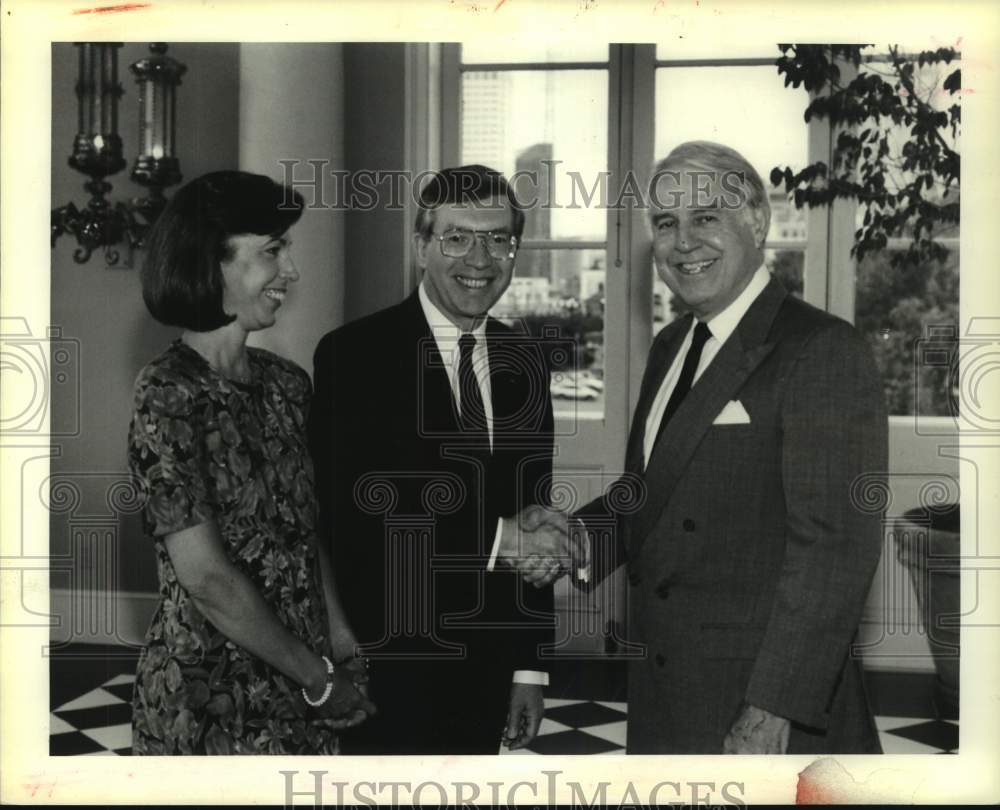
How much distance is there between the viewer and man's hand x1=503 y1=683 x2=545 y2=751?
84.8 inches

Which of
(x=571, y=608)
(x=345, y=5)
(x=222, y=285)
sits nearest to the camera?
(x=222, y=285)

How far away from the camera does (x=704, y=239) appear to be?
1990mm

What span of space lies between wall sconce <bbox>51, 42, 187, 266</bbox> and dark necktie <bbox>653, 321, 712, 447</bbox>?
1007 mm

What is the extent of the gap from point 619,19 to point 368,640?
1.25 meters

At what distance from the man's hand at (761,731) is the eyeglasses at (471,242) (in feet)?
3.14

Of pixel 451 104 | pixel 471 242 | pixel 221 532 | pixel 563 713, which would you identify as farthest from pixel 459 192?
pixel 563 713

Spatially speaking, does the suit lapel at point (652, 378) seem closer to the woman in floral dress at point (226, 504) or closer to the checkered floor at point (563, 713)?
the checkered floor at point (563, 713)

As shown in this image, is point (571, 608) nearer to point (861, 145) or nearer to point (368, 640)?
point (368, 640)

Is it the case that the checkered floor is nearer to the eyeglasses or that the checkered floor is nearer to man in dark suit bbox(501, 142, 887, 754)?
man in dark suit bbox(501, 142, 887, 754)

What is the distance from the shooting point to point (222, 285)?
189cm

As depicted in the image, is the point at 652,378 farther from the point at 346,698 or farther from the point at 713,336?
the point at 346,698

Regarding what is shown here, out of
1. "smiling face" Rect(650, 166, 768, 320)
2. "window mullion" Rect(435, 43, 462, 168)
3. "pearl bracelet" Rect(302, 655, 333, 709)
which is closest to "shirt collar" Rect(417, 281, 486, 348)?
"window mullion" Rect(435, 43, 462, 168)

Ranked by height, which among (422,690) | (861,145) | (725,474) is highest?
(861,145)

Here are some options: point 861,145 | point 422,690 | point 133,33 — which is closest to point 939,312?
point 861,145
